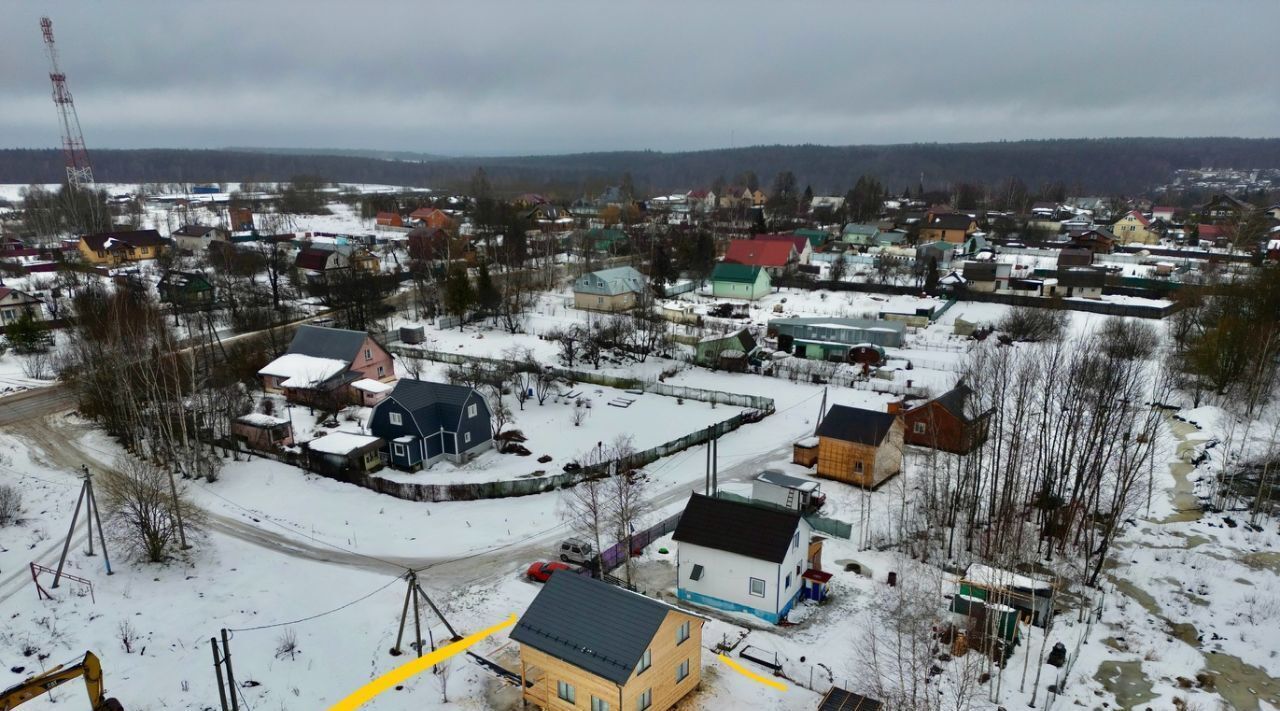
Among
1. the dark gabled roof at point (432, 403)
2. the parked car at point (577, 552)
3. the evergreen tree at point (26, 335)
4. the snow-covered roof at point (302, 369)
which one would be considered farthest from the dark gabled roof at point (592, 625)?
the evergreen tree at point (26, 335)

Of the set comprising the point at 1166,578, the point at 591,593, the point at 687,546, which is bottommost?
the point at 1166,578

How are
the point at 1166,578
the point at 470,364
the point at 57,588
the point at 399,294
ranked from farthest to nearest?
1. the point at 399,294
2. the point at 470,364
3. the point at 1166,578
4. the point at 57,588

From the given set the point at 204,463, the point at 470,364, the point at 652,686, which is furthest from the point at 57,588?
the point at 470,364

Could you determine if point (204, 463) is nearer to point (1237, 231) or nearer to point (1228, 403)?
point (1228, 403)

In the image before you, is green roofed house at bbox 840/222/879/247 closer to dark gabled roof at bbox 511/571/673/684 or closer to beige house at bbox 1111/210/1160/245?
beige house at bbox 1111/210/1160/245

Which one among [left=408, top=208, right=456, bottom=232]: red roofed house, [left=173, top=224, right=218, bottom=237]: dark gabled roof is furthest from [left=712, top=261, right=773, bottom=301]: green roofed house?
[left=173, top=224, right=218, bottom=237]: dark gabled roof

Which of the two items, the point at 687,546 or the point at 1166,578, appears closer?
the point at 687,546

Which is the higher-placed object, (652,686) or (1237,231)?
(1237,231)

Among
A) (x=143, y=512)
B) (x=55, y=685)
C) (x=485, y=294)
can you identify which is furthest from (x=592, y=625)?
(x=485, y=294)

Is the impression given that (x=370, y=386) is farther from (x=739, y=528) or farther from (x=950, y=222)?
(x=950, y=222)
